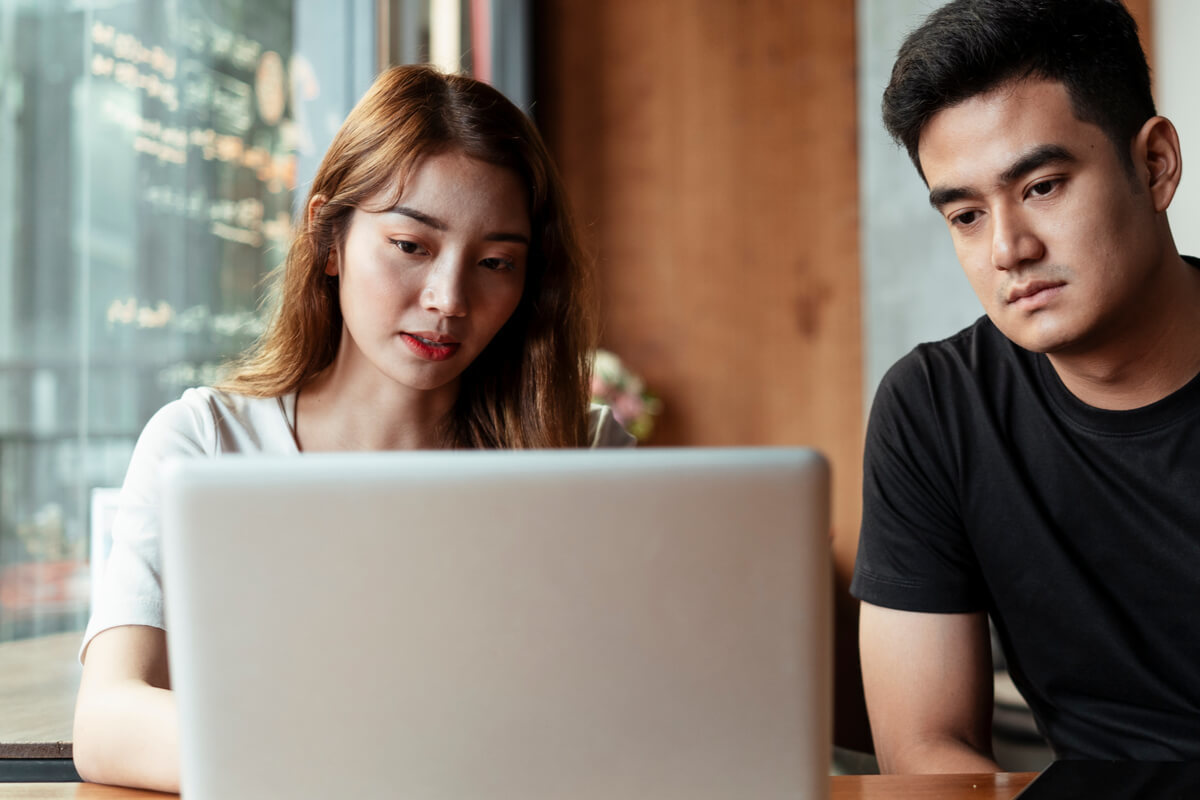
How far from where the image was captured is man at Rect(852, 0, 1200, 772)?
1.07m

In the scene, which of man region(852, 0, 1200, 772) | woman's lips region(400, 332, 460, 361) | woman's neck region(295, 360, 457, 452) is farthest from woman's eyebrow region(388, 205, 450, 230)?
man region(852, 0, 1200, 772)

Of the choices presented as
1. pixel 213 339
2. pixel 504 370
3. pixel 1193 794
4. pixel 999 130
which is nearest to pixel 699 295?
pixel 213 339

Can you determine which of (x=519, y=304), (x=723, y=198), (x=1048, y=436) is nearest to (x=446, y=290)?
(x=519, y=304)

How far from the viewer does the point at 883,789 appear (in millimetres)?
829

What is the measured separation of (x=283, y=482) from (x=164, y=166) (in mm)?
1808

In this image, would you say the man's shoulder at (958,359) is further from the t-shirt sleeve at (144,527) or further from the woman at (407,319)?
the t-shirt sleeve at (144,527)

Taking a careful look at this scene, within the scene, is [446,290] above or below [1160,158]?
below

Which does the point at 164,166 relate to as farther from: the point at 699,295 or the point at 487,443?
the point at 699,295

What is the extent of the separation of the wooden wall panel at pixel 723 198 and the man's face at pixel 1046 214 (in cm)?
264

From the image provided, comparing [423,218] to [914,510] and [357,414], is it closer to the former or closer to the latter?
[357,414]

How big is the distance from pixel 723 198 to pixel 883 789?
3.19 metres

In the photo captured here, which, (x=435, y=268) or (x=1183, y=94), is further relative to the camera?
(x=1183, y=94)

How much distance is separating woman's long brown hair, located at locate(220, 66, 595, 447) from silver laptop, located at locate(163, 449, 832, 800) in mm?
729

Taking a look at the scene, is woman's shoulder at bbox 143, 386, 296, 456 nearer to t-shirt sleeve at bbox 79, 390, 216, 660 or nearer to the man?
t-shirt sleeve at bbox 79, 390, 216, 660
